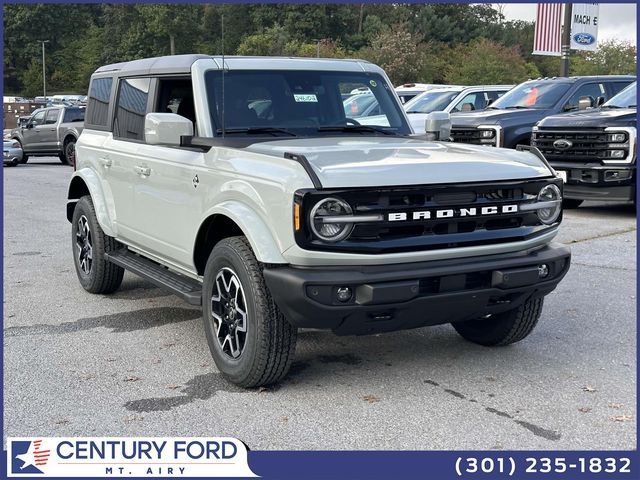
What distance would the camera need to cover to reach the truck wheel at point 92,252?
22.0 feet

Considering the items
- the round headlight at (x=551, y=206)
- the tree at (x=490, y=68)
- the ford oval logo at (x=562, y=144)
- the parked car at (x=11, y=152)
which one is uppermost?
the tree at (x=490, y=68)

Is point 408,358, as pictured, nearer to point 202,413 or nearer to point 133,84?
point 202,413

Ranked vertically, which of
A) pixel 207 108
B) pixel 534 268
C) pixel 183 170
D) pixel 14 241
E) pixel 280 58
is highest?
pixel 280 58

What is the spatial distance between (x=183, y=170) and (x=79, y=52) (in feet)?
221

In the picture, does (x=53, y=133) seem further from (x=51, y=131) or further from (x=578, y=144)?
(x=578, y=144)

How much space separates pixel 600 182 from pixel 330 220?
26.7 ft

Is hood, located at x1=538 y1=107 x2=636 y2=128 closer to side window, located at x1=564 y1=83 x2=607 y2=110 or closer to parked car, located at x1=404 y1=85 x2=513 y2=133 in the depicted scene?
side window, located at x1=564 y1=83 x2=607 y2=110

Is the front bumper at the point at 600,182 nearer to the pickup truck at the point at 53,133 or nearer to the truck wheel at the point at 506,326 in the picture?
the truck wheel at the point at 506,326

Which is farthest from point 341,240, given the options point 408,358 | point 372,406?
point 408,358

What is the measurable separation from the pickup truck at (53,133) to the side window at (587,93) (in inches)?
569

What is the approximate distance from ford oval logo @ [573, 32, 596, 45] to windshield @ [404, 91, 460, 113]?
5972 millimetres

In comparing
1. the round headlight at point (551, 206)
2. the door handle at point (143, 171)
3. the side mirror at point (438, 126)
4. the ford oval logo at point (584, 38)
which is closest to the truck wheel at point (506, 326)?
the round headlight at point (551, 206)

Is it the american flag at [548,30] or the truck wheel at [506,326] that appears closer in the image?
the truck wheel at [506,326]

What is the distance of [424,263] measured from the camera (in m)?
4.26
